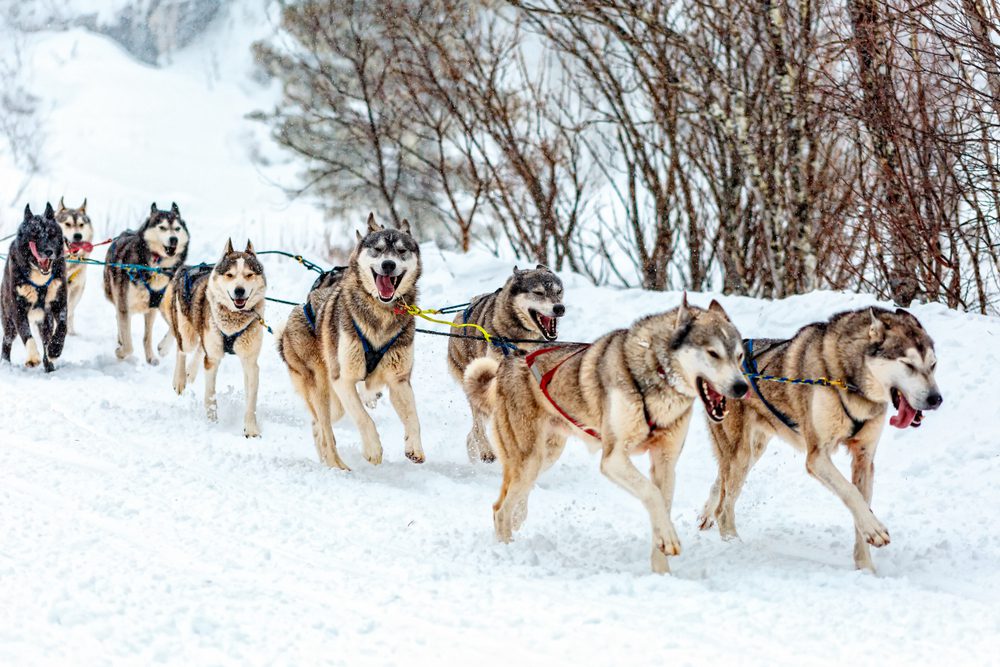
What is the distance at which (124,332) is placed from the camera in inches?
402

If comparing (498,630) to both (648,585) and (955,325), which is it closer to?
(648,585)

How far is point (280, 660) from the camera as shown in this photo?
305 cm

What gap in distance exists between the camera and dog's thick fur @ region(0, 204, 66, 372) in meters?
9.46

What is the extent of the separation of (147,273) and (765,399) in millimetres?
7196

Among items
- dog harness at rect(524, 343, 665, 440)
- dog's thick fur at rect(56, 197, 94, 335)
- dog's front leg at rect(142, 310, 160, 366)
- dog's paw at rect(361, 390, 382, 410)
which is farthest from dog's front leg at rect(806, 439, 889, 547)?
dog's thick fur at rect(56, 197, 94, 335)

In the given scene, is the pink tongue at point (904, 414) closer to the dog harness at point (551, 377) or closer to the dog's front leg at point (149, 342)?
the dog harness at point (551, 377)

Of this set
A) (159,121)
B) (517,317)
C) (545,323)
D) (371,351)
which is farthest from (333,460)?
(159,121)

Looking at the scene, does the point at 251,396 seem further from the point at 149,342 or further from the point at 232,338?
the point at 149,342

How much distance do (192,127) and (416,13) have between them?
126 feet

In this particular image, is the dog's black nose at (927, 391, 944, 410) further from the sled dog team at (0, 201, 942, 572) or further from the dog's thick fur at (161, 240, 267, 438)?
the dog's thick fur at (161, 240, 267, 438)

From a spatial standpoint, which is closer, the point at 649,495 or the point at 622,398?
the point at 649,495

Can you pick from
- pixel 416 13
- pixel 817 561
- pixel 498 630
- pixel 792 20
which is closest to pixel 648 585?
pixel 498 630

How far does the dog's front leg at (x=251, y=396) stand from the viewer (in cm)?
760

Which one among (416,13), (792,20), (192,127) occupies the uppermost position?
(192,127)
